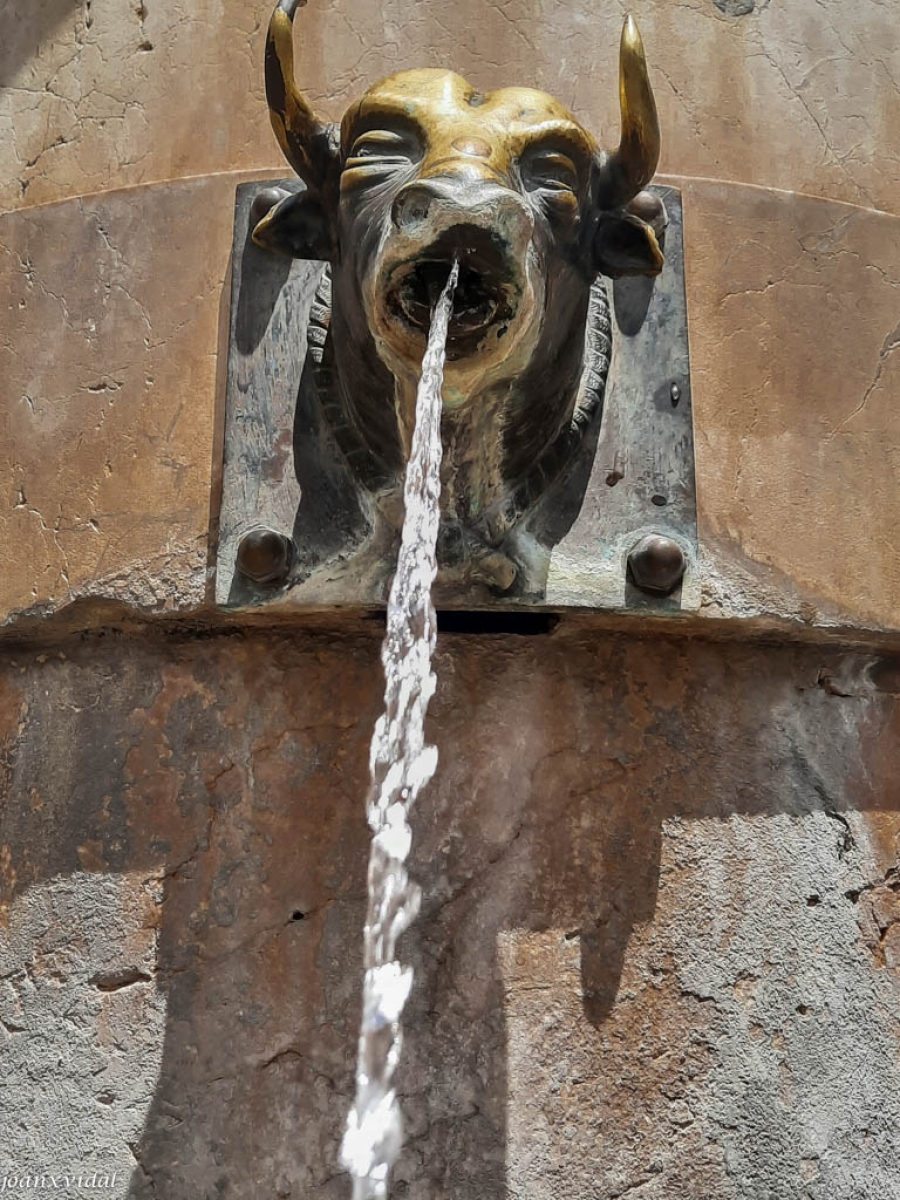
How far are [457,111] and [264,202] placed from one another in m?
0.42

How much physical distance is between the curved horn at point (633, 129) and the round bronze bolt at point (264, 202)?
1.64 feet

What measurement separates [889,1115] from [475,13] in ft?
5.64

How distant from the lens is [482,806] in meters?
1.88

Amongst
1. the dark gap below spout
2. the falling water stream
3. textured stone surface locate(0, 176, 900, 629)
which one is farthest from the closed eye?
the dark gap below spout

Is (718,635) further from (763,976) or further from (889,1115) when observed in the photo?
(889,1115)

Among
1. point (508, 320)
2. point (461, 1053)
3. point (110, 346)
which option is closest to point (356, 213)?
point (508, 320)

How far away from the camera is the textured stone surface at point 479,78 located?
223 cm

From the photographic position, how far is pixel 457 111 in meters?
1.78

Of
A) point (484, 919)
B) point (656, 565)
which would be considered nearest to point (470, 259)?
point (656, 565)

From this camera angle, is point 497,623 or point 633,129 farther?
point 497,623

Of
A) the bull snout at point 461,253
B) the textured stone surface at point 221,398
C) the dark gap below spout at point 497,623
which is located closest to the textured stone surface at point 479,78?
the textured stone surface at point 221,398

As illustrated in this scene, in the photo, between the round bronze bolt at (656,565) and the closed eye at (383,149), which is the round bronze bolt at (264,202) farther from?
the round bronze bolt at (656,565)

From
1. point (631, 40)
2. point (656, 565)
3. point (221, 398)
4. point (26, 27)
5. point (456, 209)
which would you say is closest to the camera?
point (456, 209)

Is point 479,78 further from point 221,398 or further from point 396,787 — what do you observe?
point 396,787
